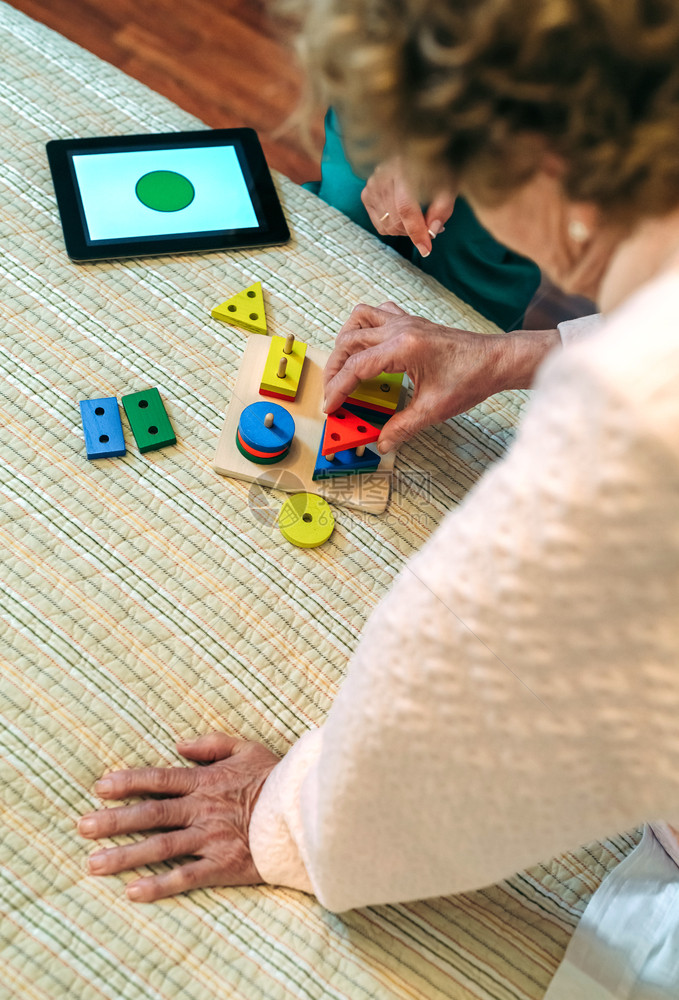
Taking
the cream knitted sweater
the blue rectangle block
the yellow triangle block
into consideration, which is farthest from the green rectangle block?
the cream knitted sweater

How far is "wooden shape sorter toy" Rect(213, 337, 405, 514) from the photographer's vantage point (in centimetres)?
72

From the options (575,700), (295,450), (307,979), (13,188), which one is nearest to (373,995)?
(307,979)

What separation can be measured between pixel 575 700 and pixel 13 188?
2.53ft

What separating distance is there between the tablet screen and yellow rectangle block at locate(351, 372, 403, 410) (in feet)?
0.81

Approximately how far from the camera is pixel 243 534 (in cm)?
69

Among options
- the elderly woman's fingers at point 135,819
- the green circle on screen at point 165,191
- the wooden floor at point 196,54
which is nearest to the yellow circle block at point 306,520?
the elderly woman's fingers at point 135,819

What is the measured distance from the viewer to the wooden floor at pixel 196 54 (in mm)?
1511

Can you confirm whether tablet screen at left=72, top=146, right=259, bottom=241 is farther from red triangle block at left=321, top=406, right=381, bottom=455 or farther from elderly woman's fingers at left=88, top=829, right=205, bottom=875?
elderly woman's fingers at left=88, top=829, right=205, bottom=875

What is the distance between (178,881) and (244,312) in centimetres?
51

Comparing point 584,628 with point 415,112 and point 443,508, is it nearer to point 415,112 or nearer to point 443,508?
point 415,112

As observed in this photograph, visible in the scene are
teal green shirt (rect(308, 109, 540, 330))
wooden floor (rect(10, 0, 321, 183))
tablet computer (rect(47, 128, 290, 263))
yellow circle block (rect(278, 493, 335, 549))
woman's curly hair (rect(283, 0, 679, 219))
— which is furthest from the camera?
wooden floor (rect(10, 0, 321, 183))

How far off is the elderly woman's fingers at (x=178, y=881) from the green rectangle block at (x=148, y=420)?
1.12 ft

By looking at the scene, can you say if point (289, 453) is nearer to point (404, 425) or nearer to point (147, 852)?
point (404, 425)

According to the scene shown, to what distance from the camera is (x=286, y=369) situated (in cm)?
76
